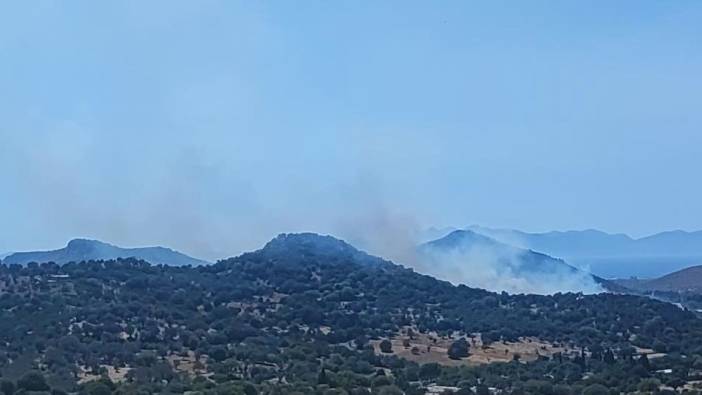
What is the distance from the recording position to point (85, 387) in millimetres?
42438

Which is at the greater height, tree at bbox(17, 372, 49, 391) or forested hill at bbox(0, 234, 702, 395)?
forested hill at bbox(0, 234, 702, 395)

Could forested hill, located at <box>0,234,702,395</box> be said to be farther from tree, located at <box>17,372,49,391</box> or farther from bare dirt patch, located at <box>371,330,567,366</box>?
bare dirt patch, located at <box>371,330,567,366</box>

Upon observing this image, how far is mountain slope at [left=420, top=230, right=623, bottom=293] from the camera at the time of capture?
131500 mm

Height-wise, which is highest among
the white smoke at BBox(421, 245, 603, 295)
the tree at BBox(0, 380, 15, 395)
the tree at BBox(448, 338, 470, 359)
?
the white smoke at BBox(421, 245, 603, 295)

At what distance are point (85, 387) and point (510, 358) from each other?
31247 mm

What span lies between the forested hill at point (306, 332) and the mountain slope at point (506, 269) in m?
31.6

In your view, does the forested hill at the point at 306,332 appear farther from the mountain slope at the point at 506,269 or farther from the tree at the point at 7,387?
the mountain slope at the point at 506,269

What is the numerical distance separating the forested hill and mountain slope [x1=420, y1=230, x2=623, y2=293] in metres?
31.6

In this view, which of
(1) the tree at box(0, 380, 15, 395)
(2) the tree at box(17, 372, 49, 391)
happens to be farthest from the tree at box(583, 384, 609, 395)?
(1) the tree at box(0, 380, 15, 395)

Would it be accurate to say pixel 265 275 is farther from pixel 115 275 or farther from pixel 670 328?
pixel 670 328

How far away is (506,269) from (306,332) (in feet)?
248

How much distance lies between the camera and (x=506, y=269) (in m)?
142

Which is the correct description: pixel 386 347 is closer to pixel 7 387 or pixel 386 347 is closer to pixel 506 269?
pixel 7 387

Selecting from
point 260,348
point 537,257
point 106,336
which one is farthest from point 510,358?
point 537,257
